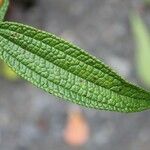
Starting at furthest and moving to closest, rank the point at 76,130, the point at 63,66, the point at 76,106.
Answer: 1. the point at 76,106
2. the point at 76,130
3. the point at 63,66

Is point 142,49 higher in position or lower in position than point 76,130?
higher

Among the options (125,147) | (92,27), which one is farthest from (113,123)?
(92,27)

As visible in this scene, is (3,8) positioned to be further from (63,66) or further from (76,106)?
(76,106)

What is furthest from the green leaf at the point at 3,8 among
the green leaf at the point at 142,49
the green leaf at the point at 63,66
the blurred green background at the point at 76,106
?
the green leaf at the point at 142,49

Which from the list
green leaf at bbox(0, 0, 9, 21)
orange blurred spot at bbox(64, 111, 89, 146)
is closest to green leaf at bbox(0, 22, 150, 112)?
green leaf at bbox(0, 0, 9, 21)

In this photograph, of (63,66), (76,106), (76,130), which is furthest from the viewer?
(76,106)

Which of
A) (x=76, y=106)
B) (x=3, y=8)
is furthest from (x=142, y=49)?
(x=3, y=8)

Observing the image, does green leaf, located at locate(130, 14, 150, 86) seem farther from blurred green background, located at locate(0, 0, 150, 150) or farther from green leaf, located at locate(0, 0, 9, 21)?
green leaf, located at locate(0, 0, 9, 21)
